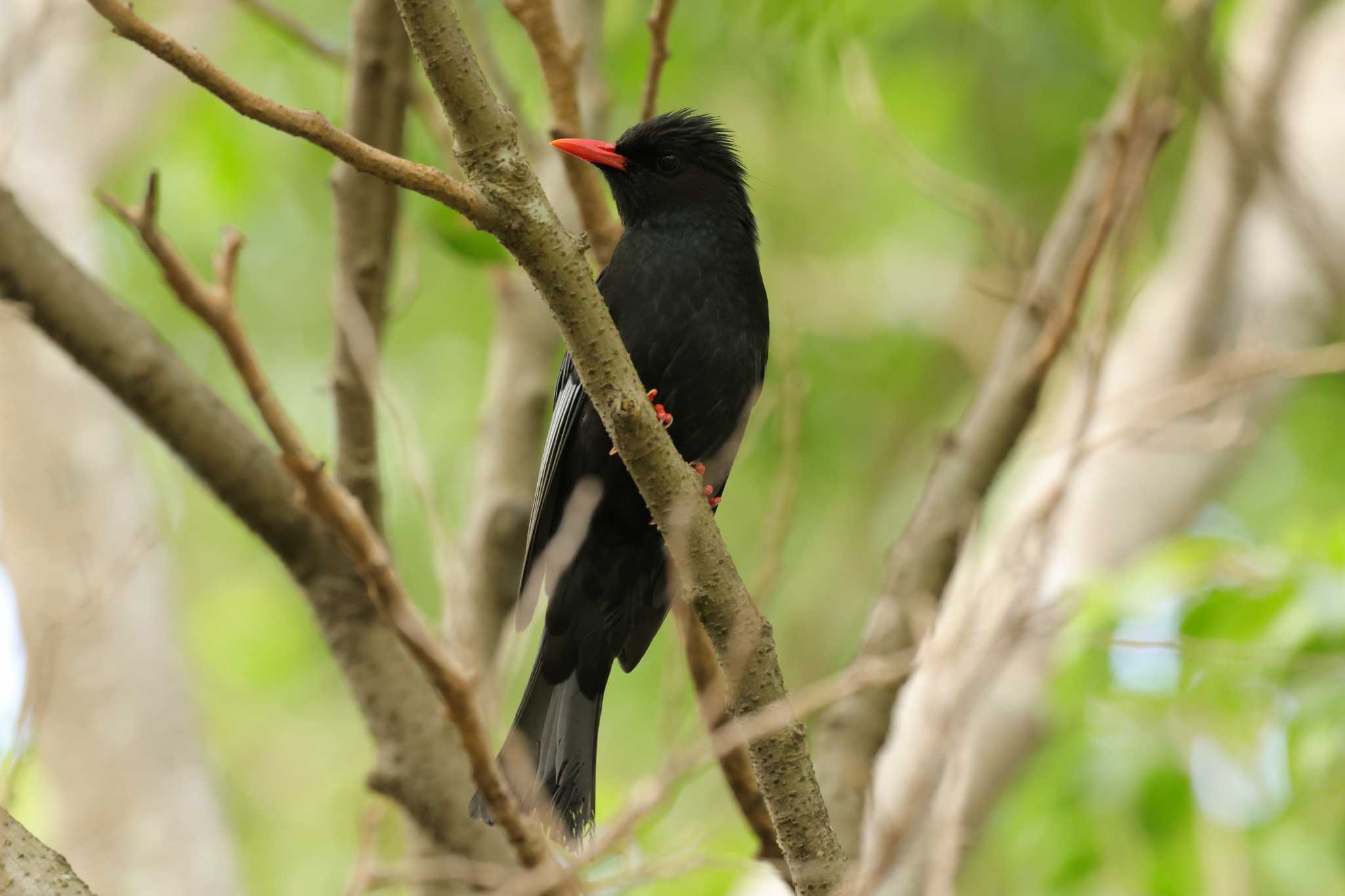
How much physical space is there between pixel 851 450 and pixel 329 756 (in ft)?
15.7

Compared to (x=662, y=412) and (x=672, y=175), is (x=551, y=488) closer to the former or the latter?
(x=662, y=412)

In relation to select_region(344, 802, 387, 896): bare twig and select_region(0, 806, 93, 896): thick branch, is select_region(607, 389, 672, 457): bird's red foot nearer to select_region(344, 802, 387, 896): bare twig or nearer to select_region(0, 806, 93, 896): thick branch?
select_region(344, 802, 387, 896): bare twig

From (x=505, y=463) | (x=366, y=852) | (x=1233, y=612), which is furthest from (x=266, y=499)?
(x=1233, y=612)

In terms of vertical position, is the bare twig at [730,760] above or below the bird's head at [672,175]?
below

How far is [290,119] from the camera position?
2268mm

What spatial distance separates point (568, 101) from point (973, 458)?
1.58m

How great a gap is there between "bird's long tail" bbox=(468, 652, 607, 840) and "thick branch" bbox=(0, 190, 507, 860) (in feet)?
0.62

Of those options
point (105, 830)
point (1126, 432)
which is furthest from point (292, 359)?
point (1126, 432)

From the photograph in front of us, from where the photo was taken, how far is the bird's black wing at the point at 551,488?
11.8 ft

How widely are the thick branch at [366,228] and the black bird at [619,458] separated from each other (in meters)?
0.49

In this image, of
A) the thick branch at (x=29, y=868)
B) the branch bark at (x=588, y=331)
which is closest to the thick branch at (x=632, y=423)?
the branch bark at (x=588, y=331)

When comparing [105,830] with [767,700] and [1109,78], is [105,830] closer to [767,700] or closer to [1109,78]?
[767,700]

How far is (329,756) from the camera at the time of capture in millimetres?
10508

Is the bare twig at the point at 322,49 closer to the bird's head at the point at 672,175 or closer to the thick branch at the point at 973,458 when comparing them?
the bird's head at the point at 672,175
